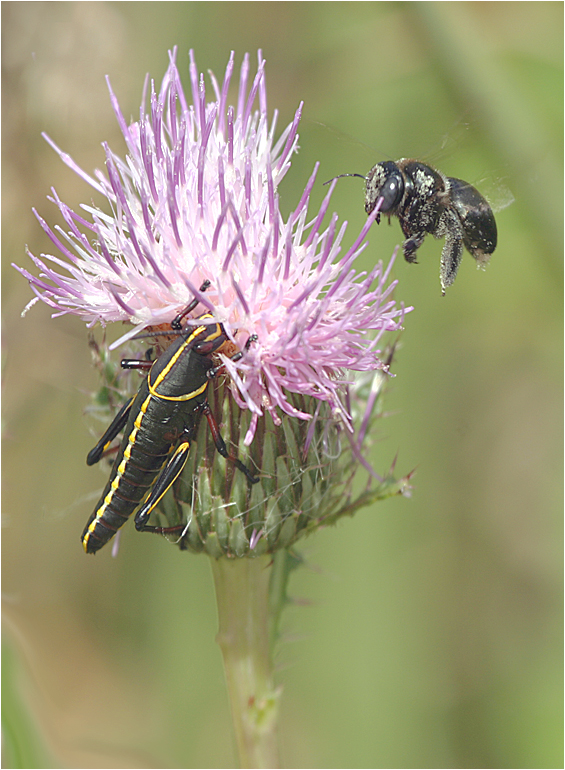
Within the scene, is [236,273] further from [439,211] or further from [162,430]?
[439,211]

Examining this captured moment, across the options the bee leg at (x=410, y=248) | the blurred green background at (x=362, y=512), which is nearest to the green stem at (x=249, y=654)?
the blurred green background at (x=362, y=512)

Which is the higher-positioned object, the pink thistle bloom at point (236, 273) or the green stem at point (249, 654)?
the pink thistle bloom at point (236, 273)

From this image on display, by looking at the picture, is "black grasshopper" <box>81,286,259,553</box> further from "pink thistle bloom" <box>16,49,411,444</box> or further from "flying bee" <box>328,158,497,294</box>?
"flying bee" <box>328,158,497,294</box>

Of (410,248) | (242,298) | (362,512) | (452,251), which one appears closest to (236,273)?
(242,298)

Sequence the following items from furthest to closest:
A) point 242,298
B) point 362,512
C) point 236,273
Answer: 1. point 362,512
2. point 236,273
3. point 242,298

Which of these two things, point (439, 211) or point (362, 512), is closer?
point (439, 211)

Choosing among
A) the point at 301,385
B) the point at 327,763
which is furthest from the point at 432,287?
the point at 327,763

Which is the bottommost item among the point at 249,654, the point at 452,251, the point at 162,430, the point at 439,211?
the point at 249,654

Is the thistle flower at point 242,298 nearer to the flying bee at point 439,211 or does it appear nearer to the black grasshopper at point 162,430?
the black grasshopper at point 162,430
